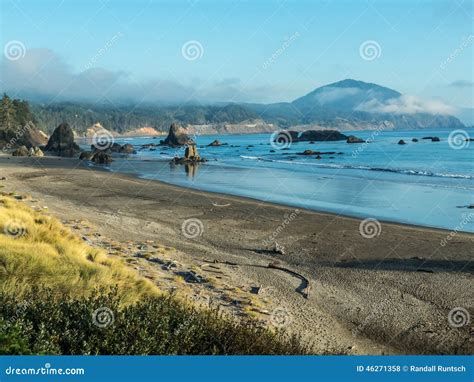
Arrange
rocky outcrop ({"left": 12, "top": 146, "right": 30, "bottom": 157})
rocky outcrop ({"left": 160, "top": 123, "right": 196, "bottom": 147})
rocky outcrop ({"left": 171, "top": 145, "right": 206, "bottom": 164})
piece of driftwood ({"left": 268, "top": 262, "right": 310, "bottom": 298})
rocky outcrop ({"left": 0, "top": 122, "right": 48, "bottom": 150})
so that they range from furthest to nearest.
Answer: rocky outcrop ({"left": 160, "top": 123, "right": 196, "bottom": 147}) < rocky outcrop ({"left": 0, "top": 122, "right": 48, "bottom": 150}) < rocky outcrop ({"left": 12, "top": 146, "right": 30, "bottom": 157}) < rocky outcrop ({"left": 171, "top": 145, "right": 206, "bottom": 164}) < piece of driftwood ({"left": 268, "top": 262, "right": 310, "bottom": 298})

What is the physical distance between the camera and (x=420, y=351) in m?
10.0

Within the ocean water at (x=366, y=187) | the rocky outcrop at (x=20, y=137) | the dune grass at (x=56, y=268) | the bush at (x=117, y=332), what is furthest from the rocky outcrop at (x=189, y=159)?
the bush at (x=117, y=332)

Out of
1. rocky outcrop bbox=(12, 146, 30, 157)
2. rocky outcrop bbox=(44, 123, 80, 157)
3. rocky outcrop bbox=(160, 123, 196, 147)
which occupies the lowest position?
rocky outcrop bbox=(12, 146, 30, 157)

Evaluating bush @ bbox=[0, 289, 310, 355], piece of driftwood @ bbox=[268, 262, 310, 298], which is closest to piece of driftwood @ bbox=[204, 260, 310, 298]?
piece of driftwood @ bbox=[268, 262, 310, 298]

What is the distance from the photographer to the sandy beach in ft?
35.3

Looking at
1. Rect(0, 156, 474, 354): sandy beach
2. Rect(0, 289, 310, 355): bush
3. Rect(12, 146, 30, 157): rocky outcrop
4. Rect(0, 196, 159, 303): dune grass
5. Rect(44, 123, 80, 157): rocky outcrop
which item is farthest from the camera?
Rect(44, 123, 80, 157): rocky outcrop

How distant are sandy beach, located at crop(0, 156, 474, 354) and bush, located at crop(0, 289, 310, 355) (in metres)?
2.74

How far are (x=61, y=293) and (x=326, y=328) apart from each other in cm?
572

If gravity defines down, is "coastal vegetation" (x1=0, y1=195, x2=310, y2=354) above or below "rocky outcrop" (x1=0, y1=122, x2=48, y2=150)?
below

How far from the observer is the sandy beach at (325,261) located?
1076cm

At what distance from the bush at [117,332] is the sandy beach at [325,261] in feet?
8.99

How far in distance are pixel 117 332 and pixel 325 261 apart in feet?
35.2

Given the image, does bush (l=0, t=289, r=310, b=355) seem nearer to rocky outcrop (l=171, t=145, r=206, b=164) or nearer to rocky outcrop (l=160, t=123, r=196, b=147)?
rocky outcrop (l=171, t=145, r=206, b=164)
